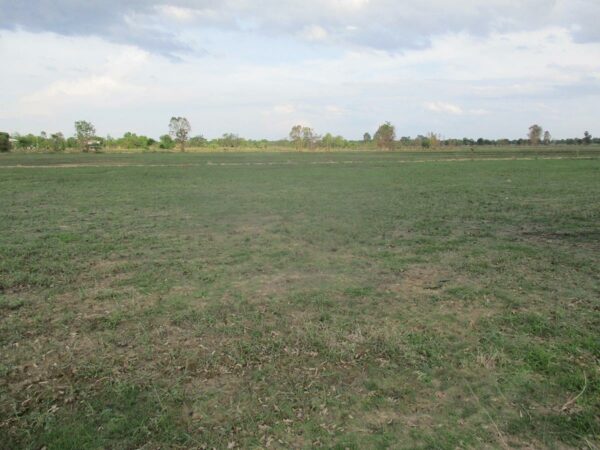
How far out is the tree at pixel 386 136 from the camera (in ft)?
329

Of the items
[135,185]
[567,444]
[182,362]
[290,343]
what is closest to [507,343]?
[567,444]

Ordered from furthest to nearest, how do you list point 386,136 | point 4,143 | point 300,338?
point 386,136
point 4,143
point 300,338

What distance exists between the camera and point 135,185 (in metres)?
23.0

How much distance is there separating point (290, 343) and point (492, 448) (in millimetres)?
2222

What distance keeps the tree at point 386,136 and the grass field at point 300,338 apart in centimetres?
9286

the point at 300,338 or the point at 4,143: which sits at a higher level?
the point at 4,143

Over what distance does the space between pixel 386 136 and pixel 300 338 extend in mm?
100120

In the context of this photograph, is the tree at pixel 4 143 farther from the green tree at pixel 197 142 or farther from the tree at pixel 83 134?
the green tree at pixel 197 142

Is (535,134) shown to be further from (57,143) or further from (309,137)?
(57,143)

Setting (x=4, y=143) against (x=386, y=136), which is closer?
(x=4, y=143)

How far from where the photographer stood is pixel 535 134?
11688cm

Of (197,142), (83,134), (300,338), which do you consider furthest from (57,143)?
(300,338)

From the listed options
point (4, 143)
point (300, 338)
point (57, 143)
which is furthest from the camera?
point (57, 143)

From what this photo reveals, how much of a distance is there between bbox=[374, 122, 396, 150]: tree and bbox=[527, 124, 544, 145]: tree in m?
43.5
